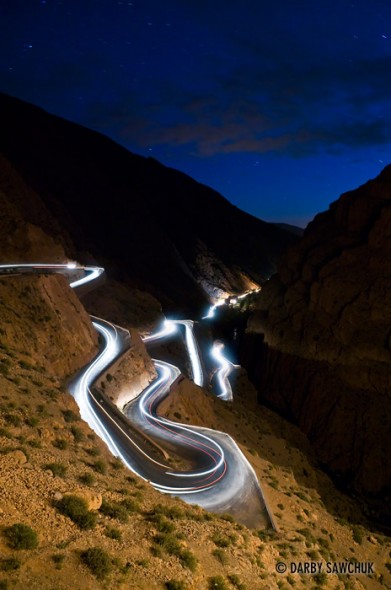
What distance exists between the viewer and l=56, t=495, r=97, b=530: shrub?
977 centimetres

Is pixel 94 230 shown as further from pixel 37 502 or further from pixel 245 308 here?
pixel 37 502

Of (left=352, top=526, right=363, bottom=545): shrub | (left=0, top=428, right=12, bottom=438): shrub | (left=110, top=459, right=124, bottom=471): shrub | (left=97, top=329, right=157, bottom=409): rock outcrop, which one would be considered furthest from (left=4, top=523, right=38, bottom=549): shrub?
(left=352, top=526, right=363, bottom=545): shrub

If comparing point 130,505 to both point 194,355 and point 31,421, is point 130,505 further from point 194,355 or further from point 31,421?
point 194,355

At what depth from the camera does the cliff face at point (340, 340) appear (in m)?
45.1

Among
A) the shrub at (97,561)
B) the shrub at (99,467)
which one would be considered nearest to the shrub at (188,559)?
the shrub at (97,561)

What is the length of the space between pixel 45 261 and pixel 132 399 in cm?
1999

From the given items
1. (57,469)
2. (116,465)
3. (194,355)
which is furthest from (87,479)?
(194,355)

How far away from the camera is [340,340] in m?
50.8

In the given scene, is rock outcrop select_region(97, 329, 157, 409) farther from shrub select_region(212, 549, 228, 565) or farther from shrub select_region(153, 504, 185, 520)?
shrub select_region(212, 549, 228, 565)

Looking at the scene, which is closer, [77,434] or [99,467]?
[99,467]

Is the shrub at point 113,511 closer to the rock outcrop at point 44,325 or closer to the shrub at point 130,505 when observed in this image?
the shrub at point 130,505

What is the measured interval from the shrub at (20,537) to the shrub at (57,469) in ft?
9.54

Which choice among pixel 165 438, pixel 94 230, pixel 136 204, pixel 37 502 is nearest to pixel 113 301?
pixel 165 438

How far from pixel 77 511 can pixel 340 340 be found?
150 ft
